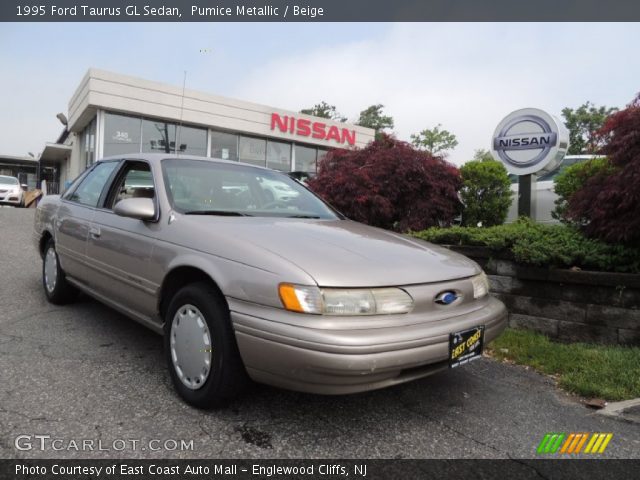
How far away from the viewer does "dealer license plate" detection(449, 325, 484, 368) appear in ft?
7.57

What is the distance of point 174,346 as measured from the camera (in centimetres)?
261

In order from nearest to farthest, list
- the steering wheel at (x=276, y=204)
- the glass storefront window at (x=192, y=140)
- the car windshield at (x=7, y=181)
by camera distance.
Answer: the steering wheel at (x=276, y=204) < the glass storefront window at (x=192, y=140) < the car windshield at (x=7, y=181)

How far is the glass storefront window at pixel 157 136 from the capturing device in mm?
16359

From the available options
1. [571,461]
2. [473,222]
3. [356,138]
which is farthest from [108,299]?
[356,138]

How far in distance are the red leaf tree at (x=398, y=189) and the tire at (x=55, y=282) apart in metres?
3.40

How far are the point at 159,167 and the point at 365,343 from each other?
2044 millimetres

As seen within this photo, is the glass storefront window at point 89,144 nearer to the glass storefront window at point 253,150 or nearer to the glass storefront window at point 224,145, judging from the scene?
the glass storefront window at point 224,145

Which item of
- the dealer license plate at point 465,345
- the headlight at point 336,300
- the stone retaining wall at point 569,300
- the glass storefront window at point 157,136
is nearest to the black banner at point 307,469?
the dealer license plate at point 465,345

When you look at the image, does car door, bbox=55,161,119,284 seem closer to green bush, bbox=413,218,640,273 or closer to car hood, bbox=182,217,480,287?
car hood, bbox=182,217,480,287

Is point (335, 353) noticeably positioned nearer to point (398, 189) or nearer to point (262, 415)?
point (262, 415)

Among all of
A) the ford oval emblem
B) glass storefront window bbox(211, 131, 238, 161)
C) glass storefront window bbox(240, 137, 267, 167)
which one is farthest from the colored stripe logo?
glass storefront window bbox(240, 137, 267, 167)

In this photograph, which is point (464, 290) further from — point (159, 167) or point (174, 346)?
point (159, 167)

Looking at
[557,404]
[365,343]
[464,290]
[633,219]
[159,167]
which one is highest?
[159,167]

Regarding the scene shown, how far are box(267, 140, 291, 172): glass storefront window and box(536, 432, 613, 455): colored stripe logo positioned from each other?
714 inches
